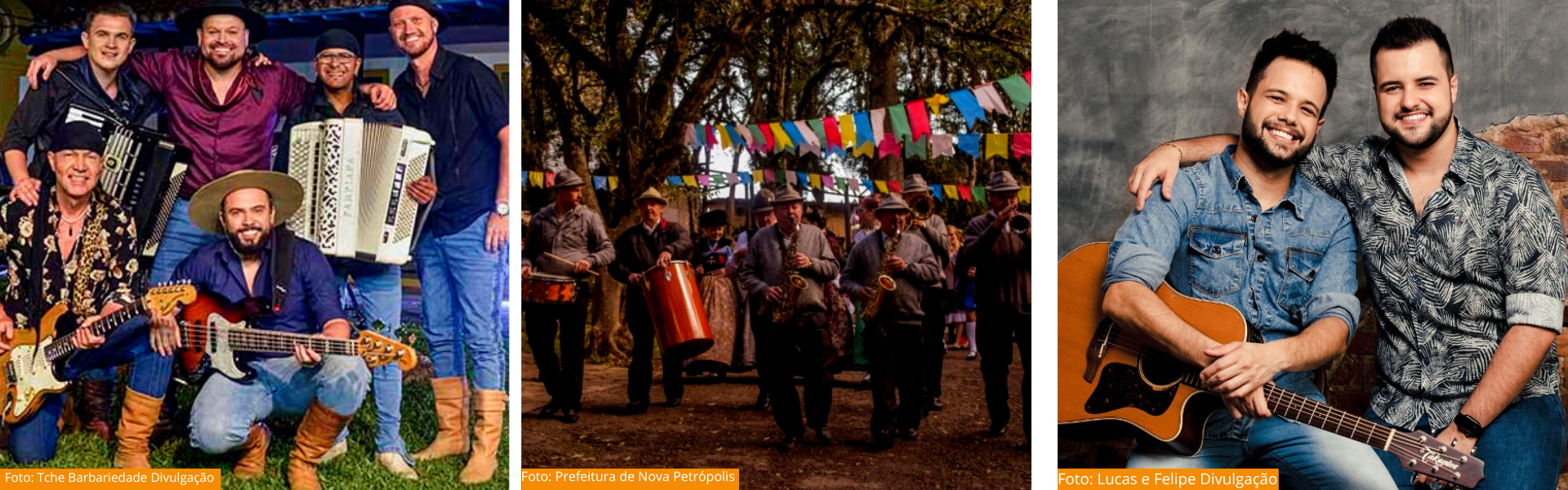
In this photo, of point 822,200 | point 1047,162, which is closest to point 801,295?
point 822,200

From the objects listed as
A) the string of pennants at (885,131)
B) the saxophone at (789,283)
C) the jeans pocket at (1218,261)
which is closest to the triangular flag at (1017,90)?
the string of pennants at (885,131)

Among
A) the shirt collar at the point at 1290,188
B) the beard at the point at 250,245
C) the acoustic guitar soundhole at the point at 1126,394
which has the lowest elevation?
the acoustic guitar soundhole at the point at 1126,394

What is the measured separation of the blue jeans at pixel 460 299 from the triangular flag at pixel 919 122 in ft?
6.52

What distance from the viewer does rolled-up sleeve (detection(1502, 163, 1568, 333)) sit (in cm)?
547

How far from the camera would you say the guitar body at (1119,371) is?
18.1 ft

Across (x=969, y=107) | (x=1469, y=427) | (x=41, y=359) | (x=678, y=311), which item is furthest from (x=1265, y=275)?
(x=41, y=359)

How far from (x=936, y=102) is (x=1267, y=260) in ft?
5.23

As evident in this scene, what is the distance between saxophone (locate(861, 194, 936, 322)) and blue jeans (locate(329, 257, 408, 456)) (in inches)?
85.2

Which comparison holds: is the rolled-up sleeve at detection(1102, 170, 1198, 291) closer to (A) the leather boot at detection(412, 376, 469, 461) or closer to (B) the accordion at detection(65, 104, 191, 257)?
(A) the leather boot at detection(412, 376, 469, 461)

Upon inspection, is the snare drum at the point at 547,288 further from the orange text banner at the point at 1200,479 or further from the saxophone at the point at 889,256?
the orange text banner at the point at 1200,479

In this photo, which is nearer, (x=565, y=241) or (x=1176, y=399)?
(x=1176, y=399)

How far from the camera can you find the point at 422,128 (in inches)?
242

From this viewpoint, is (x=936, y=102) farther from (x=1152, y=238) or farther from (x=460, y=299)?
(x=460, y=299)

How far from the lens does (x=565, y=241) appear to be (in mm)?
6352
